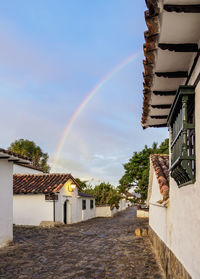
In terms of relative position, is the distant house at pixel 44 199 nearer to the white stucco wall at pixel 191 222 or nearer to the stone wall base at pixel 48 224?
the stone wall base at pixel 48 224

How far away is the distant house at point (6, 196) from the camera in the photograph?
1152 cm

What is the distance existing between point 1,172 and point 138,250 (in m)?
6.24

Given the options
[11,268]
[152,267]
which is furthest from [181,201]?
[11,268]

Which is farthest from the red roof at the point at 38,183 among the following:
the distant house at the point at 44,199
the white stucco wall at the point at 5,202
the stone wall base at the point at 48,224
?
the white stucco wall at the point at 5,202

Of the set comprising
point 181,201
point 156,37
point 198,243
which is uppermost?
point 156,37

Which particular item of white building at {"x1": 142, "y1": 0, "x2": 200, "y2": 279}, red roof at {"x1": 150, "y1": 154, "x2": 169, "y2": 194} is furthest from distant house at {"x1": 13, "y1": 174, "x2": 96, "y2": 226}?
white building at {"x1": 142, "y1": 0, "x2": 200, "y2": 279}

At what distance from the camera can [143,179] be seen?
95.4 ft

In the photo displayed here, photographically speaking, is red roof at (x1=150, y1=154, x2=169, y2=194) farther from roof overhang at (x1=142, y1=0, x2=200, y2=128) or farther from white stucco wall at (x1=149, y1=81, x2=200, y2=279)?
roof overhang at (x1=142, y1=0, x2=200, y2=128)

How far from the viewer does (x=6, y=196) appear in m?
12.0

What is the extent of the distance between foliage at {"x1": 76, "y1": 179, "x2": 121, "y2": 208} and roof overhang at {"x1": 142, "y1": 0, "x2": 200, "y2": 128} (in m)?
31.5

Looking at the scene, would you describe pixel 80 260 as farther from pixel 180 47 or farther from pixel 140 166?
pixel 140 166

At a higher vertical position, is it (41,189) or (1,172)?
(1,172)

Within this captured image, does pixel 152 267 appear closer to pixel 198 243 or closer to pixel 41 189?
pixel 198 243

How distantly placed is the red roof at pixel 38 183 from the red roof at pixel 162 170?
478 inches
